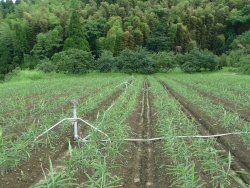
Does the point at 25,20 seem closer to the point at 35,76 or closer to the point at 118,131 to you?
the point at 35,76

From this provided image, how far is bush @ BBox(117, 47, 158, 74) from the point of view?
90.2ft

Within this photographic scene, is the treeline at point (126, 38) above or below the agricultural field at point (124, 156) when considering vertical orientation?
above

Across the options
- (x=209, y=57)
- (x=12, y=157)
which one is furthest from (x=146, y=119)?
(x=209, y=57)

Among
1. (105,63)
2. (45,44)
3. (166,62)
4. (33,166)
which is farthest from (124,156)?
(45,44)

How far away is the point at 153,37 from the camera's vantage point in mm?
37656

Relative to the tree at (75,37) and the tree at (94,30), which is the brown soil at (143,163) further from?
the tree at (94,30)

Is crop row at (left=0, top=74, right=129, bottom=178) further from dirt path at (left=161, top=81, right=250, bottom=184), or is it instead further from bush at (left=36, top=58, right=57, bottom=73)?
bush at (left=36, top=58, right=57, bottom=73)

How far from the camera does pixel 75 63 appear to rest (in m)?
25.4

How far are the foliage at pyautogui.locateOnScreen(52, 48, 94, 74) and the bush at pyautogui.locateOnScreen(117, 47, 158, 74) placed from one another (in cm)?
326

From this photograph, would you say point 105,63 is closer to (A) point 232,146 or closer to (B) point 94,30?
(B) point 94,30

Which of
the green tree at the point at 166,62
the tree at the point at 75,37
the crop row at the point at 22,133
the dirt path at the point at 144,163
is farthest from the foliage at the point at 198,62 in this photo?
the dirt path at the point at 144,163

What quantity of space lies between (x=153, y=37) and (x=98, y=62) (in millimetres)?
13129

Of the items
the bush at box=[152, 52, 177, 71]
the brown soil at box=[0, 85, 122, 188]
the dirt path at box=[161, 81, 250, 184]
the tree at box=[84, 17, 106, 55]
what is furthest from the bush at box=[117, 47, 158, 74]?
the brown soil at box=[0, 85, 122, 188]

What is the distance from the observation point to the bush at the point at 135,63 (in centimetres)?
2748
